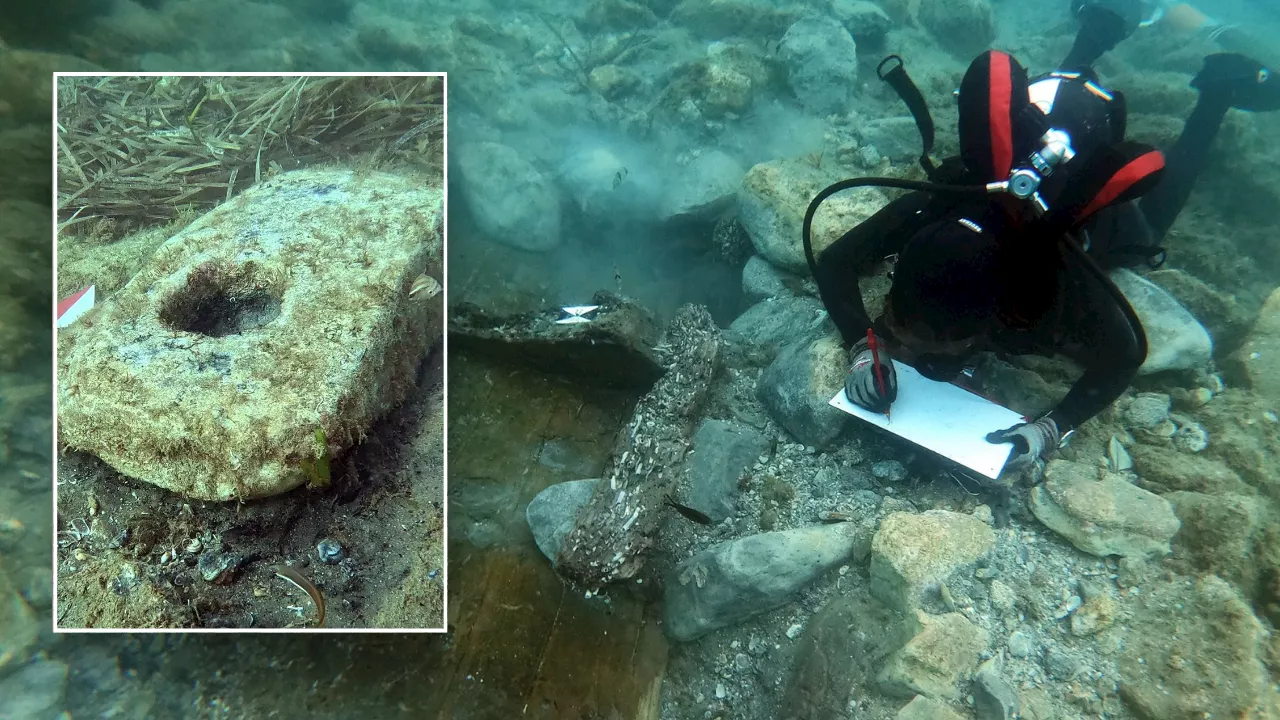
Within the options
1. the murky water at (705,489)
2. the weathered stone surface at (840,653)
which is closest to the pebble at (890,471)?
the murky water at (705,489)

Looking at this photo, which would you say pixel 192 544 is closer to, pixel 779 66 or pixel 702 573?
pixel 702 573

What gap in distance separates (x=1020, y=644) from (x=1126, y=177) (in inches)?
53.4

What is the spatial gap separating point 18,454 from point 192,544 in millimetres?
495

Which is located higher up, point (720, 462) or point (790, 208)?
point (790, 208)

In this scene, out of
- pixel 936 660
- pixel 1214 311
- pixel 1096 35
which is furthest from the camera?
pixel 1096 35

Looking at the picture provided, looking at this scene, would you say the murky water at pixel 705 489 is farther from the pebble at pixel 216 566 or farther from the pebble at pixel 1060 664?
the pebble at pixel 216 566

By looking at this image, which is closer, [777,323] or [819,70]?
[777,323]

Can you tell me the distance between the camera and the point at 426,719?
155 cm

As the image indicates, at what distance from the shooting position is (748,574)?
1910 millimetres

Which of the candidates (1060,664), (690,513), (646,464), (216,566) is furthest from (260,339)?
(1060,664)

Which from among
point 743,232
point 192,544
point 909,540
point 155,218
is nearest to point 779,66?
point 743,232

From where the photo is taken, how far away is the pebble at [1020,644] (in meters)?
1.70

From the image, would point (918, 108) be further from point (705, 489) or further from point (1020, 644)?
point (1020, 644)

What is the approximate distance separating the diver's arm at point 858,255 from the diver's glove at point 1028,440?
0.64m
